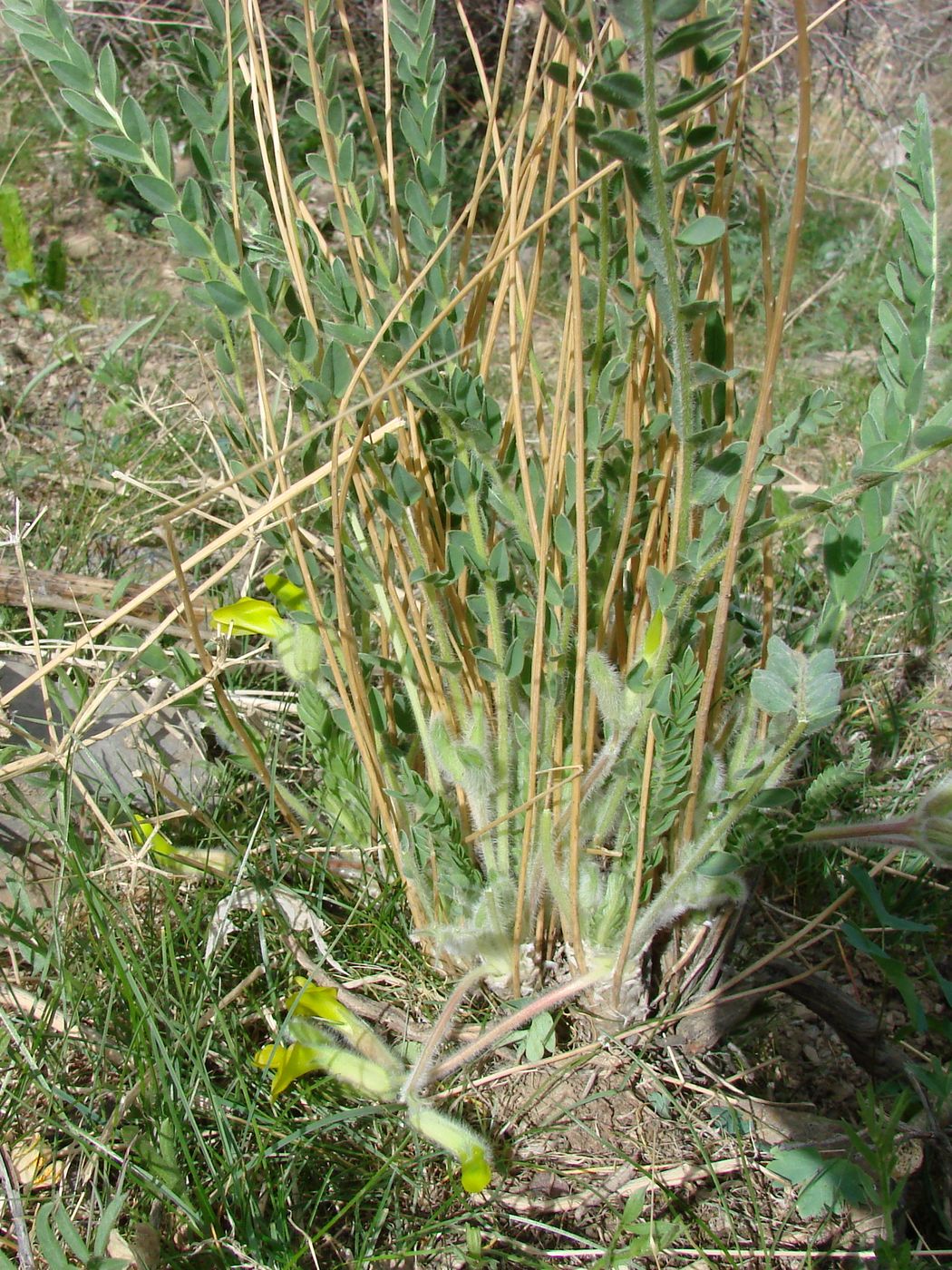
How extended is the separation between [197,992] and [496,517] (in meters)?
0.53

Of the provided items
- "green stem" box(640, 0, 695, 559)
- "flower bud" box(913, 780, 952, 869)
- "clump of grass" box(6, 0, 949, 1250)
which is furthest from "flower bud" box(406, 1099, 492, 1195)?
"green stem" box(640, 0, 695, 559)

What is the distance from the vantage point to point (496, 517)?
956mm

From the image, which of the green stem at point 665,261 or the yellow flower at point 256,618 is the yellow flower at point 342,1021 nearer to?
the yellow flower at point 256,618

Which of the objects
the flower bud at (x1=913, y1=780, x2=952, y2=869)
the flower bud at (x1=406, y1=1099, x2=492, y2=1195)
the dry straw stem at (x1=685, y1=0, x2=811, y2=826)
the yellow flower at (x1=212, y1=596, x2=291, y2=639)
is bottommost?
the flower bud at (x1=406, y1=1099, x2=492, y2=1195)

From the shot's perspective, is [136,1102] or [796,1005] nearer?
[136,1102]

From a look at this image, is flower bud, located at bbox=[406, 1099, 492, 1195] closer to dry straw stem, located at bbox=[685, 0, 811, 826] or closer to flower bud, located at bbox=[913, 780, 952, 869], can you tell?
dry straw stem, located at bbox=[685, 0, 811, 826]

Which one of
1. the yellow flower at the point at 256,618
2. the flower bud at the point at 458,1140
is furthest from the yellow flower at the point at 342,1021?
the yellow flower at the point at 256,618

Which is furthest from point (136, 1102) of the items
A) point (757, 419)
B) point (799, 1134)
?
point (757, 419)

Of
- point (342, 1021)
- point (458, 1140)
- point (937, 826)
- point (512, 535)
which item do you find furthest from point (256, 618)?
point (937, 826)

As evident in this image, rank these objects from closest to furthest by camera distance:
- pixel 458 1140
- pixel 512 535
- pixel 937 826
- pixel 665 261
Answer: pixel 665 261 < pixel 937 826 < pixel 458 1140 < pixel 512 535

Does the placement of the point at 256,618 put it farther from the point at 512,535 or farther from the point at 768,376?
the point at 768,376

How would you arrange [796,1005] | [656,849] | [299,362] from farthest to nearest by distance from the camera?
[796,1005] → [656,849] → [299,362]

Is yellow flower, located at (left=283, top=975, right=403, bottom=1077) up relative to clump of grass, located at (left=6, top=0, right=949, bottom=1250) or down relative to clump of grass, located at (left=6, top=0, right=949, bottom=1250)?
down

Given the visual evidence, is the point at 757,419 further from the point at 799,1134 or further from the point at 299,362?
the point at 799,1134
